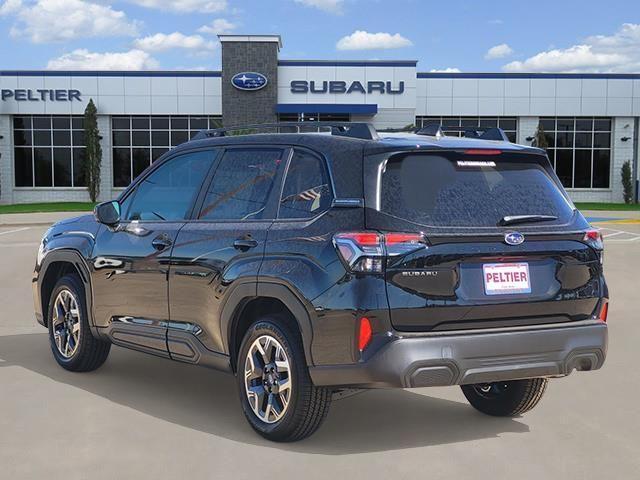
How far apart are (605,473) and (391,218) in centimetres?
171

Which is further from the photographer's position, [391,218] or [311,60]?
[311,60]

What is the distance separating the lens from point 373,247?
4.79 meters

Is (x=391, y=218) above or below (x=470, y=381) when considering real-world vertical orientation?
above

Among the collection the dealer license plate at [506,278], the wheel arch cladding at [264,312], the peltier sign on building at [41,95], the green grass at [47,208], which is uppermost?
the peltier sign on building at [41,95]

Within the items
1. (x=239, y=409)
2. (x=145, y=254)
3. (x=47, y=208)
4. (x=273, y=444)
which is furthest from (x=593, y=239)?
(x=47, y=208)

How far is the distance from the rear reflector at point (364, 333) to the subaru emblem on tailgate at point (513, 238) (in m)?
0.91

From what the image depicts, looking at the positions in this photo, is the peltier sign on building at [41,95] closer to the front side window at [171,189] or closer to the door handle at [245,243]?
the front side window at [171,189]

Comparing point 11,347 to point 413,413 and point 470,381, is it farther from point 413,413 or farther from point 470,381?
point 470,381

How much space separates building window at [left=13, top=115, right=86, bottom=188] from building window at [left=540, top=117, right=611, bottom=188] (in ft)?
79.9

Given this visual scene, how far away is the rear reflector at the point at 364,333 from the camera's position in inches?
188

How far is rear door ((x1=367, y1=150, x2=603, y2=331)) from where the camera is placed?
4.86m

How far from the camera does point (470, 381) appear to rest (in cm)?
493

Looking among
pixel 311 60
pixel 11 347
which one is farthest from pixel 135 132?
pixel 11 347

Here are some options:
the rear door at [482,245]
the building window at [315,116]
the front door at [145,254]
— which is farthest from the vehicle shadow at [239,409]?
the building window at [315,116]
